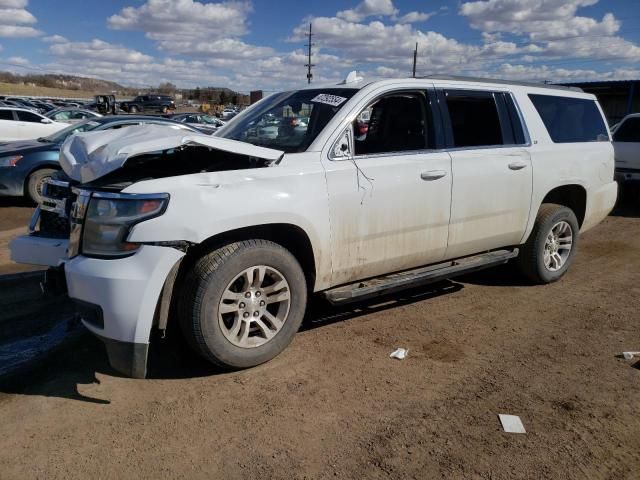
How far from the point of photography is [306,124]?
413cm

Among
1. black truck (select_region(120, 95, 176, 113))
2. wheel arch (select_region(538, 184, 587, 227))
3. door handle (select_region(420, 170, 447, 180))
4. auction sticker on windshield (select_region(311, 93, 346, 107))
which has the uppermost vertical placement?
black truck (select_region(120, 95, 176, 113))

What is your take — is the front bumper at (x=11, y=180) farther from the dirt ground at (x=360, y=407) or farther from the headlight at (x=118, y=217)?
the headlight at (x=118, y=217)

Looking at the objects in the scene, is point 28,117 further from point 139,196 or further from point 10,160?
point 139,196

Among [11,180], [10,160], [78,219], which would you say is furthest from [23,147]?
[78,219]

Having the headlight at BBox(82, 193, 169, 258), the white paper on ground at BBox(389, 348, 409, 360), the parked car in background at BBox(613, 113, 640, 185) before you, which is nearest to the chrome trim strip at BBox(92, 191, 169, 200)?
the headlight at BBox(82, 193, 169, 258)

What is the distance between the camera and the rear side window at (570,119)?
17.2 feet

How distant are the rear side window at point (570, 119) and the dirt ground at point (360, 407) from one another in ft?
6.18

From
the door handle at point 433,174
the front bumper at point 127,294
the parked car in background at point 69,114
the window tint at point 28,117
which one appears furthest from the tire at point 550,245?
the parked car in background at point 69,114

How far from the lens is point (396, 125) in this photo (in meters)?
4.49

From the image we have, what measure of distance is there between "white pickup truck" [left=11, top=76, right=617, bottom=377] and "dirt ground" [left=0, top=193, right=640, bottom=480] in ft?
1.14

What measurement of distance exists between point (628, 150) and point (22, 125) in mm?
14673

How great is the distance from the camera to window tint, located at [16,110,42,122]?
14.7 meters

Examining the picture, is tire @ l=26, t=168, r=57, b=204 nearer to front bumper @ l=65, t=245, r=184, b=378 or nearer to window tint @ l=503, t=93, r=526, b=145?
front bumper @ l=65, t=245, r=184, b=378

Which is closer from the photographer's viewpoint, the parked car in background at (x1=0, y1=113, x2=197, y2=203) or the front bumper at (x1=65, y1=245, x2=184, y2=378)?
the front bumper at (x1=65, y1=245, x2=184, y2=378)
